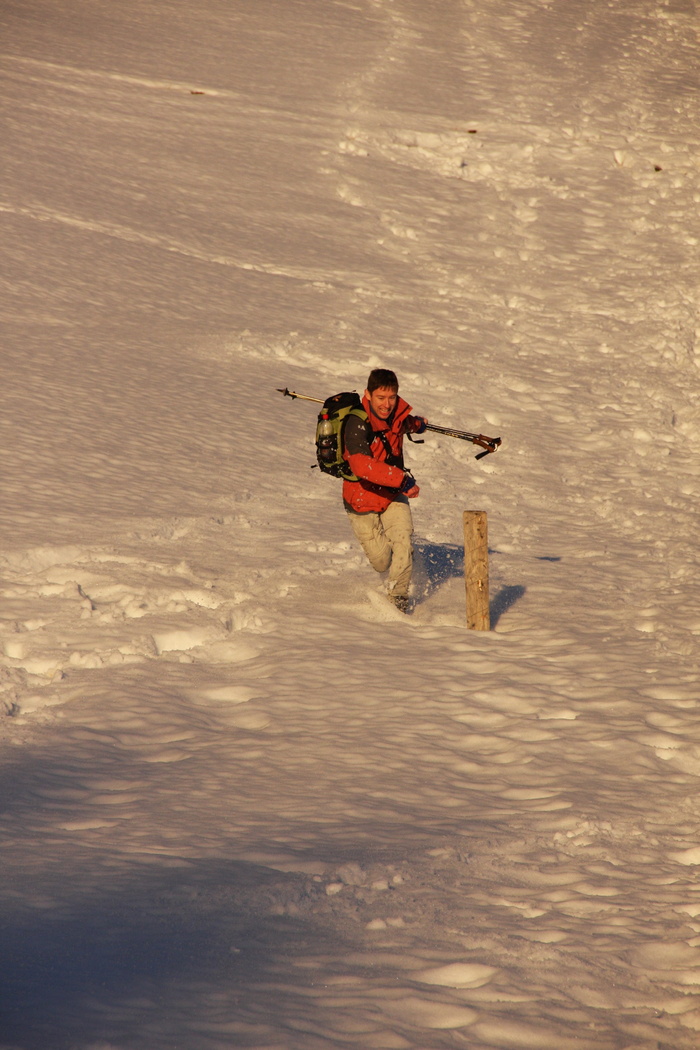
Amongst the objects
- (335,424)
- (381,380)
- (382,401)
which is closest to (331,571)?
(335,424)

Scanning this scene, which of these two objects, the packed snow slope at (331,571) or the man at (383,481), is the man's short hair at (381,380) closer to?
the man at (383,481)

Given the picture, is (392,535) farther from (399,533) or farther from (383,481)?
(383,481)

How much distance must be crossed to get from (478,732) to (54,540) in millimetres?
4013

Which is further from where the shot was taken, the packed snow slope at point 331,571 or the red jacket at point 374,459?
the red jacket at point 374,459

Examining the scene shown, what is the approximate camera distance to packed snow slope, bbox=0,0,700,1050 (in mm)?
3396

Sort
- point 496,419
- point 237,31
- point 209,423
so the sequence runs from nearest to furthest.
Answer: point 209,423, point 496,419, point 237,31

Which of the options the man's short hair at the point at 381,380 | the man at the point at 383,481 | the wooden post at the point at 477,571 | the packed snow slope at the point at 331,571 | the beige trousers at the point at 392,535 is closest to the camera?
the packed snow slope at the point at 331,571

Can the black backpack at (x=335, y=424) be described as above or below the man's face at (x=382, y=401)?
below

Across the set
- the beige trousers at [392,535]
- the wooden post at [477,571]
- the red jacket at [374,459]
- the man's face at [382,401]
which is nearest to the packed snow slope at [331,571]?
the wooden post at [477,571]

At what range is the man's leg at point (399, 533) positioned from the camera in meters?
7.20

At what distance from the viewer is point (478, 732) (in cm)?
556

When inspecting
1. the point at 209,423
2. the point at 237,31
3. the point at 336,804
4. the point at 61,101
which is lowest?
the point at 209,423

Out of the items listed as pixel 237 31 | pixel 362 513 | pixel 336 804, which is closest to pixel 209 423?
pixel 362 513

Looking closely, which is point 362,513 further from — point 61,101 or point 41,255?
point 61,101
